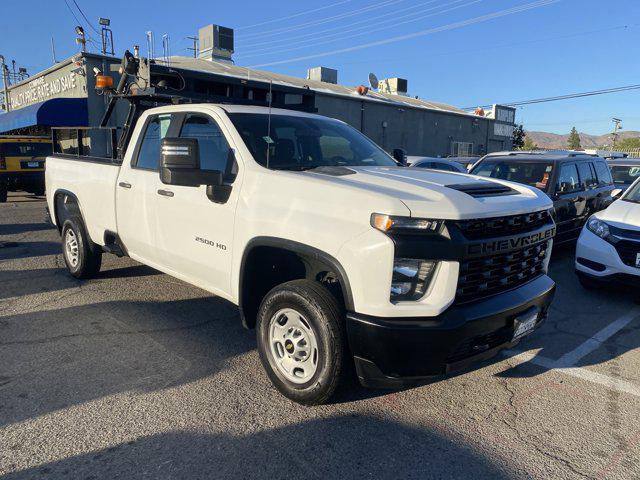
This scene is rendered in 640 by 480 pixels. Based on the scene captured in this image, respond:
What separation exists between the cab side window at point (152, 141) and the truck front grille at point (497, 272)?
3022mm

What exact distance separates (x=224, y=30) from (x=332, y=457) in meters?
29.8

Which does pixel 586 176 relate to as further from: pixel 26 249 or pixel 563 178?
pixel 26 249

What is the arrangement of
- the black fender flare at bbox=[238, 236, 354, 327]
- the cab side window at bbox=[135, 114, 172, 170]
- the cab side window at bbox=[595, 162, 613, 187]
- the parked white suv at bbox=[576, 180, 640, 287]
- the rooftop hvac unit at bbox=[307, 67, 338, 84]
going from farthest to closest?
the rooftop hvac unit at bbox=[307, 67, 338, 84], the cab side window at bbox=[595, 162, 613, 187], the parked white suv at bbox=[576, 180, 640, 287], the cab side window at bbox=[135, 114, 172, 170], the black fender flare at bbox=[238, 236, 354, 327]

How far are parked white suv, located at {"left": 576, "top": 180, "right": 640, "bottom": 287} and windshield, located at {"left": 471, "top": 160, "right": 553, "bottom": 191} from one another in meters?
1.60

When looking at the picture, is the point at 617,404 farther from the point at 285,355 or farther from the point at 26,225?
the point at 26,225

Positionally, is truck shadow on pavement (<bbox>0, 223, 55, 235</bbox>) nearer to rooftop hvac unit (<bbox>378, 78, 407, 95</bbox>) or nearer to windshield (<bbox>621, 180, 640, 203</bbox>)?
windshield (<bbox>621, 180, 640, 203</bbox>)

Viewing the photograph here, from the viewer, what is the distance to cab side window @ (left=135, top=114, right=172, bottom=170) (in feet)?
15.3

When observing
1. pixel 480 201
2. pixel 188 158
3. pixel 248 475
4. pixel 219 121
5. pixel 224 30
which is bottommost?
pixel 248 475

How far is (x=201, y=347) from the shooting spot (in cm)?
429

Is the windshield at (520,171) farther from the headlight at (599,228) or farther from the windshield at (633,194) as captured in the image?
the headlight at (599,228)

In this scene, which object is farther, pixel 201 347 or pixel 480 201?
pixel 201 347

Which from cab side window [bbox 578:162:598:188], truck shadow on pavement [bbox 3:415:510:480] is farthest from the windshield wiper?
cab side window [bbox 578:162:598:188]

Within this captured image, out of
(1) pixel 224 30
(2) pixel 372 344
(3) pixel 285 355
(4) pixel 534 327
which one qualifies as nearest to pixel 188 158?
(3) pixel 285 355

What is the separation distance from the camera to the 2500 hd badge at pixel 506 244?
2.92m
